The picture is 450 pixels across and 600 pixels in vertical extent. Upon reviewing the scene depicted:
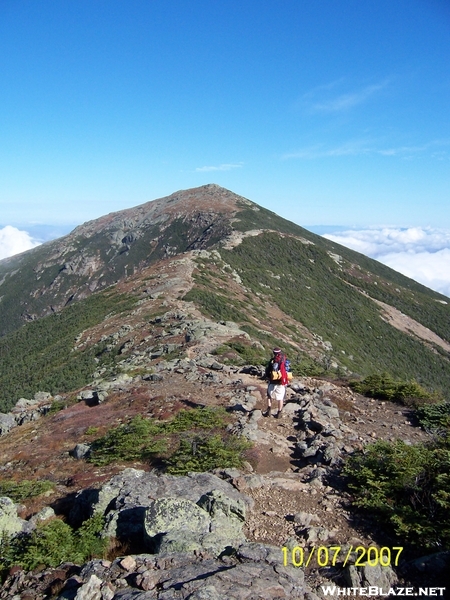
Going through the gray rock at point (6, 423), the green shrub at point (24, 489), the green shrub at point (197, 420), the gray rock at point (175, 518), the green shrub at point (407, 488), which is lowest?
the gray rock at point (6, 423)

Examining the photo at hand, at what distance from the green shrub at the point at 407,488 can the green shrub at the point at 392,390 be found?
5511mm

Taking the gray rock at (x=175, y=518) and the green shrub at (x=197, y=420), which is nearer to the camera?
the gray rock at (x=175, y=518)

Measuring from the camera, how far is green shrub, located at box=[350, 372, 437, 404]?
604 inches

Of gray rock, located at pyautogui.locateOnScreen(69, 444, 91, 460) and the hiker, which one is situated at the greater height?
the hiker

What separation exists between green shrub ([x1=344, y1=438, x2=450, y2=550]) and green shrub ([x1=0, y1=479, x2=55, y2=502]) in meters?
7.66

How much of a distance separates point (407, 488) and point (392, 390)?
8.23 meters

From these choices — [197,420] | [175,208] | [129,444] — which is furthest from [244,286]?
[175,208]

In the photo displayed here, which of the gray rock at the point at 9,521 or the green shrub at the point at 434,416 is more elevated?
the green shrub at the point at 434,416

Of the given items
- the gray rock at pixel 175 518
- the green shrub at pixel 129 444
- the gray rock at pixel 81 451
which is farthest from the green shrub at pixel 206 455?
the gray rock at pixel 81 451

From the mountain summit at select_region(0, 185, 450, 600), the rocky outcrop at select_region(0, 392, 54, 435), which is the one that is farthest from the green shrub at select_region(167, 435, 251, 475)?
the rocky outcrop at select_region(0, 392, 54, 435)

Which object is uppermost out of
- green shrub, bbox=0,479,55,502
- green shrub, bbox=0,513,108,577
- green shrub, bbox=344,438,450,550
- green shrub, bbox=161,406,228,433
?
green shrub, bbox=344,438,450,550

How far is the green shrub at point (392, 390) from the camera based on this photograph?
50.3 ft

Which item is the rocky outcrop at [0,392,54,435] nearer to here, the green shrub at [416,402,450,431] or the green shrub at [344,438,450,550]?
the green shrub at [344,438,450,550]

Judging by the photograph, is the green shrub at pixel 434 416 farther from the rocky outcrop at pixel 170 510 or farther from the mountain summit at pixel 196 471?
the rocky outcrop at pixel 170 510
